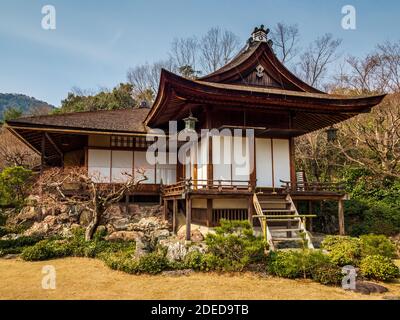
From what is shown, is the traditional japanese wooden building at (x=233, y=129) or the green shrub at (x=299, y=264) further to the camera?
the traditional japanese wooden building at (x=233, y=129)

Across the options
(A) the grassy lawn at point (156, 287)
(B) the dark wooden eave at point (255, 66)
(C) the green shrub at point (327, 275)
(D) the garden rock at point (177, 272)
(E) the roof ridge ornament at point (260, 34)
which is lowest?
(A) the grassy lawn at point (156, 287)

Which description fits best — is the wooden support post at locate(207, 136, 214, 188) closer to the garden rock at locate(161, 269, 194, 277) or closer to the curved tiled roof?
the garden rock at locate(161, 269, 194, 277)

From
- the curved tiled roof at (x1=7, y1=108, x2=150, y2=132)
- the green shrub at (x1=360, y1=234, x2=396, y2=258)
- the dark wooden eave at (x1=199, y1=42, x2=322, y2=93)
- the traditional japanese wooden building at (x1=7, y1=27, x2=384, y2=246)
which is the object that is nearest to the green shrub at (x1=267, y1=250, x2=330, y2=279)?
the traditional japanese wooden building at (x1=7, y1=27, x2=384, y2=246)

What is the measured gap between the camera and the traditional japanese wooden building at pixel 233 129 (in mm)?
11562

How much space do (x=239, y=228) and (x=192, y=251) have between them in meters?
1.59

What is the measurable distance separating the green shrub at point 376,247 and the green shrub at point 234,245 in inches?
117

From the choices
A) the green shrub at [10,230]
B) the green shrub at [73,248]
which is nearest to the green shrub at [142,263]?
the green shrub at [73,248]

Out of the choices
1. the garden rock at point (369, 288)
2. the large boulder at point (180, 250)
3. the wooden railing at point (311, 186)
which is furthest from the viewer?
the wooden railing at point (311, 186)

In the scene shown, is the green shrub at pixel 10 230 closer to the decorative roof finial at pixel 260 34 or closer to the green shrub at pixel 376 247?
the green shrub at pixel 376 247

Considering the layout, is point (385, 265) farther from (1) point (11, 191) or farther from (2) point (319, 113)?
(1) point (11, 191)

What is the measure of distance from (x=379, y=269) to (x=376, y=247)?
1154 millimetres

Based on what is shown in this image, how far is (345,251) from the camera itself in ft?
30.1

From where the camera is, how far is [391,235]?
47.4ft
